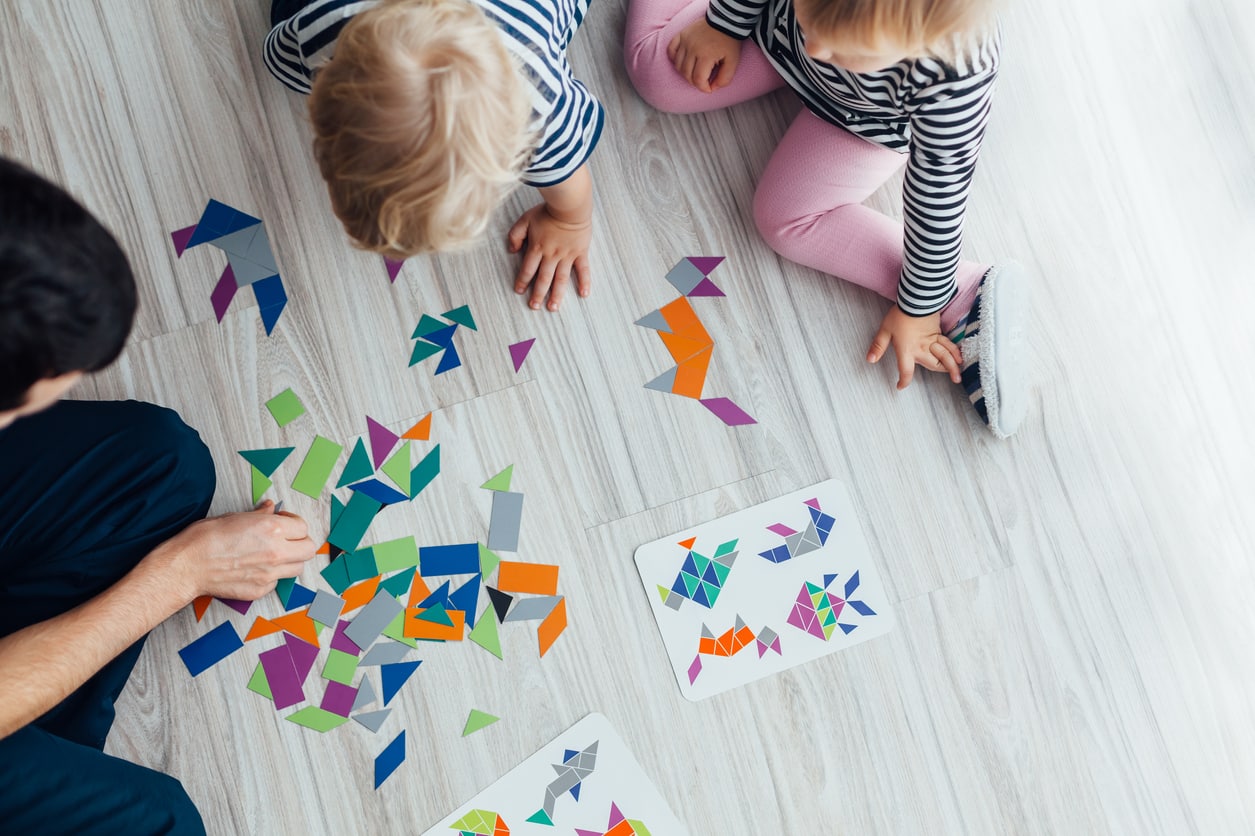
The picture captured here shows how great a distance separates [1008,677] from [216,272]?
99 centimetres

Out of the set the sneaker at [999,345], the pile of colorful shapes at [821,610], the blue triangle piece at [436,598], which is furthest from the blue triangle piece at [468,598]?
the sneaker at [999,345]

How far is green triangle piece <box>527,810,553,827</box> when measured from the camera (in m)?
0.96

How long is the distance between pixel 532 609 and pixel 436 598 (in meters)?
0.10

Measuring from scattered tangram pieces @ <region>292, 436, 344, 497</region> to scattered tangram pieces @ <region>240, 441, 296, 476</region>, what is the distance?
0.08 ft

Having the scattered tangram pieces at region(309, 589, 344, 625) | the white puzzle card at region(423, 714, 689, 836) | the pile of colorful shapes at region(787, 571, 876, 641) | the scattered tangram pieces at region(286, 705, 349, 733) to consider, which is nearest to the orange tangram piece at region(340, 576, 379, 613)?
the scattered tangram pieces at region(309, 589, 344, 625)

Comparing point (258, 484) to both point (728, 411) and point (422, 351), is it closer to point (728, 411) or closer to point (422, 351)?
point (422, 351)

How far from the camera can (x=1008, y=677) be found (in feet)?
3.28

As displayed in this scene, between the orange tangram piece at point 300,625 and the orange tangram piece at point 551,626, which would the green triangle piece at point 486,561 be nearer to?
the orange tangram piece at point 551,626

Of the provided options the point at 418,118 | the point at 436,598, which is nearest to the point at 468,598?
the point at 436,598

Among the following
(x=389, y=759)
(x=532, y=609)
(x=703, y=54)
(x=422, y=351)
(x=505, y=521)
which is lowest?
(x=389, y=759)

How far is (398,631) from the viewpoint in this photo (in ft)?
3.20

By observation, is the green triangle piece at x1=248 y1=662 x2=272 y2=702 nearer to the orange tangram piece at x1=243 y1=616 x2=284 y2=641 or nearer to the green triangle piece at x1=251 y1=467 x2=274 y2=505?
the orange tangram piece at x1=243 y1=616 x2=284 y2=641

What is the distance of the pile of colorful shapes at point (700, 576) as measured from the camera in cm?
99

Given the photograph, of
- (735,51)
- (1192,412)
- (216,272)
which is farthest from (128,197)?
(1192,412)
